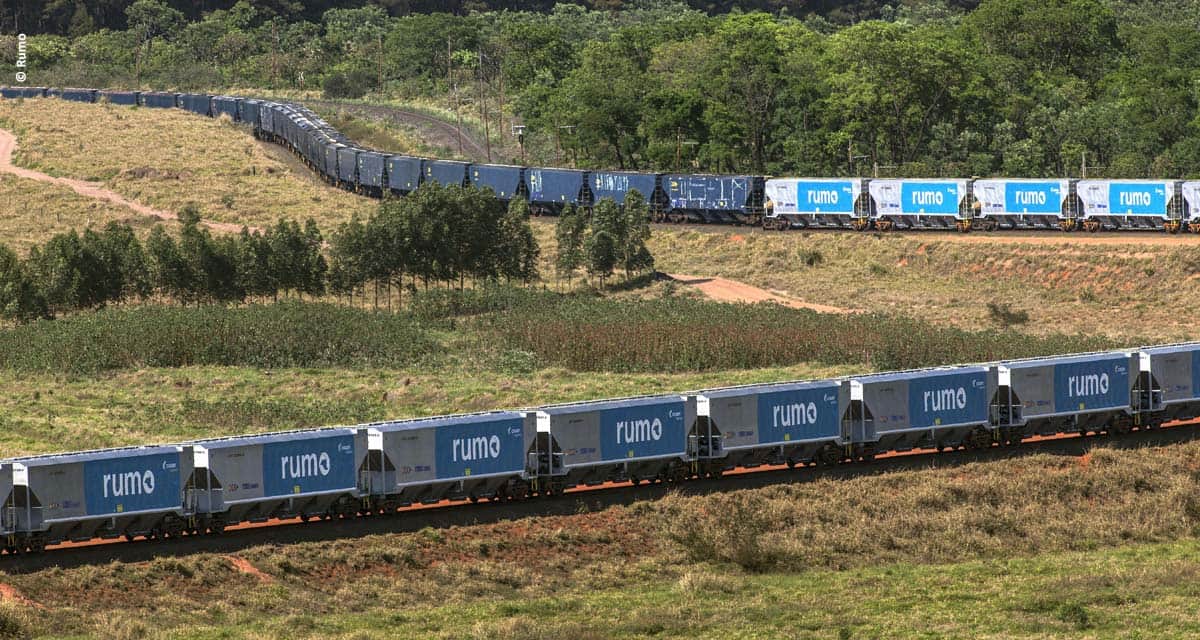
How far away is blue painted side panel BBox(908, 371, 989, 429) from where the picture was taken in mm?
49281

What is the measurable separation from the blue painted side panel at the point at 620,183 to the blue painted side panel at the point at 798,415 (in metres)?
53.5

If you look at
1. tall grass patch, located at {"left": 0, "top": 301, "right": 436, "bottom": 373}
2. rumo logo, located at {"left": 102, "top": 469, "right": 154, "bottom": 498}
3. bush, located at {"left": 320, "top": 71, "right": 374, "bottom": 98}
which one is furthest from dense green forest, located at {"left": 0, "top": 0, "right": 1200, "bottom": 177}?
rumo logo, located at {"left": 102, "top": 469, "right": 154, "bottom": 498}

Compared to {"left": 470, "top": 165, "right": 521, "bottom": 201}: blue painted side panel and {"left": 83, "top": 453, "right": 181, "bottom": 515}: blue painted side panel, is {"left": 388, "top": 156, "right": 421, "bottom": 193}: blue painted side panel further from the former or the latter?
{"left": 83, "top": 453, "right": 181, "bottom": 515}: blue painted side panel

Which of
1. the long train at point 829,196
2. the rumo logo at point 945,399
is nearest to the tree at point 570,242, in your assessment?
the long train at point 829,196

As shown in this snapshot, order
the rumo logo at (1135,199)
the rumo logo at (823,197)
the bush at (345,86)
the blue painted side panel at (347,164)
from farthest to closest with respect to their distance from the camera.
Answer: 1. the bush at (345,86)
2. the blue painted side panel at (347,164)
3. the rumo logo at (823,197)
4. the rumo logo at (1135,199)

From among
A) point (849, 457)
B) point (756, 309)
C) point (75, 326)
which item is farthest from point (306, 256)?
point (849, 457)

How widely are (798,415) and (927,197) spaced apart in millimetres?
48317

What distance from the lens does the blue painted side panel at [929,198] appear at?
305 ft

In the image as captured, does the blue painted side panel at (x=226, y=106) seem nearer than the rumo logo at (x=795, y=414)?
No

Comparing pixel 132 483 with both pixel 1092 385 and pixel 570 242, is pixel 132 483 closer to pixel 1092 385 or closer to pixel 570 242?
pixel 1092 385

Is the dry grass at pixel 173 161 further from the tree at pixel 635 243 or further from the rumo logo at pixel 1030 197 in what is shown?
the rumo logo at pixel 1030 197

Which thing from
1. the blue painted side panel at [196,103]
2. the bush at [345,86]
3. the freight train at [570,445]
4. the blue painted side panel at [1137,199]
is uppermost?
the bush at [345,86]

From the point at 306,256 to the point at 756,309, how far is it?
2175 cm

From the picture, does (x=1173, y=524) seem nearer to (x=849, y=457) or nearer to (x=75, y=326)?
(x=849, y=457)
